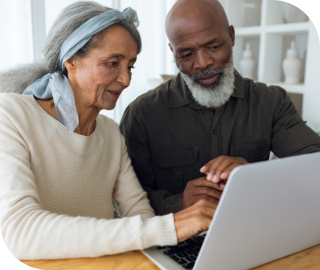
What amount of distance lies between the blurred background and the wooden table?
1.54m

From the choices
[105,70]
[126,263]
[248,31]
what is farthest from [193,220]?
[248,31]

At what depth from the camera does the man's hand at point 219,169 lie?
3.36ft

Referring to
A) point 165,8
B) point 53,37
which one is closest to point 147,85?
point 165,8

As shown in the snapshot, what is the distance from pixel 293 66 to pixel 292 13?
0.41m

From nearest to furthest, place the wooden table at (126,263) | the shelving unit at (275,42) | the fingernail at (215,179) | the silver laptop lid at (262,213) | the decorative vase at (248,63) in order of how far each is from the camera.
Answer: the silver laptop lid at (262,213) < the wooden table at (126,263) < the fingernail at (215,179) < the shelving unit at (275,42) < the decorative vase at (248,63)

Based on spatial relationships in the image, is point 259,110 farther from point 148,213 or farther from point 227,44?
point 148,213

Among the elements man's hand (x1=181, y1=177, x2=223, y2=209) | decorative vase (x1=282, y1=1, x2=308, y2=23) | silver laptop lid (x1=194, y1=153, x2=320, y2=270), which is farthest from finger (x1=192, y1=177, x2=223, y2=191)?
decorative vase (x1=282, y1=1, x2=308, y2=23)

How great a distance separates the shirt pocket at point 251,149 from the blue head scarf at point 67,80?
802mm

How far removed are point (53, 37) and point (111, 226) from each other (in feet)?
2.30

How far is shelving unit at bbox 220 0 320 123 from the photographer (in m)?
2.44

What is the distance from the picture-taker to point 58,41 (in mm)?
1178

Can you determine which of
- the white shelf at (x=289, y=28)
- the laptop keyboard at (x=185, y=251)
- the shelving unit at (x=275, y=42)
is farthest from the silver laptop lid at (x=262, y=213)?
the white shelf at (x=289, y=28)

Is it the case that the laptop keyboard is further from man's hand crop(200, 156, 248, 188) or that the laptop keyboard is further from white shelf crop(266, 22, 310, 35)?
white shelf crop(266, 22, 310, 35)

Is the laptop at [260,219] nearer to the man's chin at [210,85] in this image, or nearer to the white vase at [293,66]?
the man's chin at [210,85]
